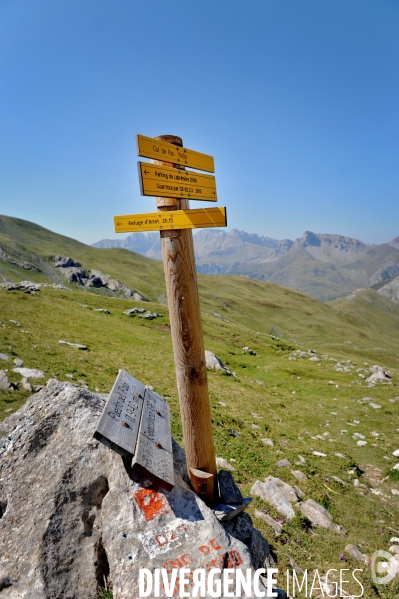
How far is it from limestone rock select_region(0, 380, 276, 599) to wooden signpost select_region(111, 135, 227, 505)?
0.55m

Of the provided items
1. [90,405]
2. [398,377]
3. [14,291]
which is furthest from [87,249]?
[90,405]

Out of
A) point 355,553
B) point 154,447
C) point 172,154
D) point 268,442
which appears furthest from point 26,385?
point 355,553

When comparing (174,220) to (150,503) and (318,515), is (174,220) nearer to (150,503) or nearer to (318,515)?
(150,503)

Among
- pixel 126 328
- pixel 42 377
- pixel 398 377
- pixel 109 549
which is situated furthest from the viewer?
pixel 126 328

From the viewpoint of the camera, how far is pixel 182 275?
5.89 meters

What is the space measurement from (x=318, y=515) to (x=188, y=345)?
23.3ft

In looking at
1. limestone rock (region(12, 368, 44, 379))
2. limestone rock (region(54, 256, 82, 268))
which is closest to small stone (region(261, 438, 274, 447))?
limestone rock (region(12, 368, 44, 379))

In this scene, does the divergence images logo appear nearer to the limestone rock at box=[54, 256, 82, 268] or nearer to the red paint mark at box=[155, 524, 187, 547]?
the red paint mark at box=[155, 524, 187, 547]

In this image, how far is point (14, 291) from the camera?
115 feet

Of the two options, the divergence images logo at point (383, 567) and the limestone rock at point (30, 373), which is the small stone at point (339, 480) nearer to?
the divergence images logo at point (383, 567)

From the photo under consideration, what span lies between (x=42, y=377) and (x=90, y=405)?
965 centimetres

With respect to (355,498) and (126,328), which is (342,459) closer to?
(355,498)

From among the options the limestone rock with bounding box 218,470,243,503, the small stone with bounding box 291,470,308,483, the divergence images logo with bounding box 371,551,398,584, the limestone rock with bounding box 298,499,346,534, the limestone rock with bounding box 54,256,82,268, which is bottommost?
the divergence images logo with bounding box 371,551,398,584

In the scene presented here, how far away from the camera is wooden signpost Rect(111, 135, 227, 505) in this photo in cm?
543
